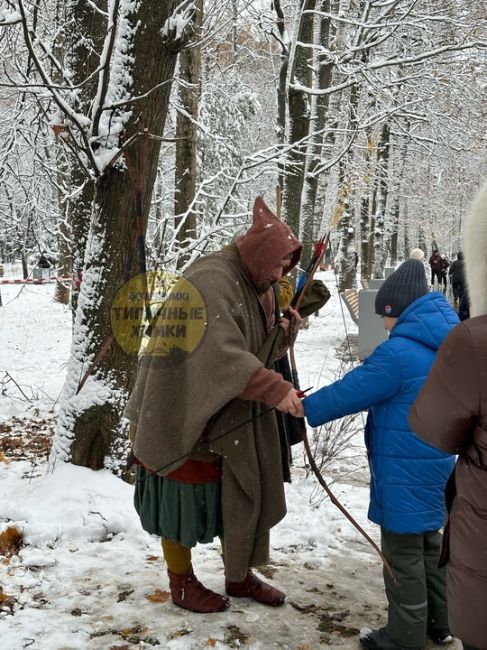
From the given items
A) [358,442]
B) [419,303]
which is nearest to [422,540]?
[419,303]

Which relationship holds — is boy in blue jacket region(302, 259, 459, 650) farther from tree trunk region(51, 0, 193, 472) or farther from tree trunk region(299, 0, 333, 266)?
tree trunk region(299, 0, 333, 266)

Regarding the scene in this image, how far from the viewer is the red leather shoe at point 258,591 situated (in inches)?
119

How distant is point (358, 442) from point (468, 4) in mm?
8597

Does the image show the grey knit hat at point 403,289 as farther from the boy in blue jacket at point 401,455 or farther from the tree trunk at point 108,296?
the tree trunk at point 108,296

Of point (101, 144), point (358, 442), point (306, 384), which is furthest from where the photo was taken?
point (306, 384)

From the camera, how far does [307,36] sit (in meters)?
9.42

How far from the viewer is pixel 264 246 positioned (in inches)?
107

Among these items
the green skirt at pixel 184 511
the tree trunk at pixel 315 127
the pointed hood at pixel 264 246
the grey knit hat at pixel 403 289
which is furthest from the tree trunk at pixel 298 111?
the green skirt at pixel 184 511

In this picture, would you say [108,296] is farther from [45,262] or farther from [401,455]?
[45,262]

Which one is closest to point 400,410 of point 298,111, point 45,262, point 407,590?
point 407,590

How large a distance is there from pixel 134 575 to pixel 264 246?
78.3 inches

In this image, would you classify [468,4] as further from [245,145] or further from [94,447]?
[94,447]

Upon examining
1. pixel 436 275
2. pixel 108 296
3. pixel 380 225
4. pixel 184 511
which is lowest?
pixel 184 511

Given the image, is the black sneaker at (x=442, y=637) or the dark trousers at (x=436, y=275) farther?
the dark trousers at (x=436, y=275)
